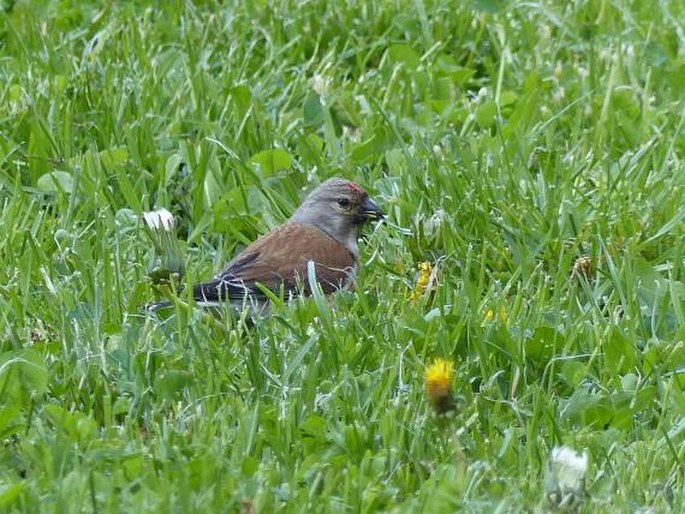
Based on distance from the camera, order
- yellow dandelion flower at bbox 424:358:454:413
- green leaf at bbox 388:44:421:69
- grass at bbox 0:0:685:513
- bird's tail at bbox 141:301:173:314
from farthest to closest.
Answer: green leaf at bbox 388:44:421:69
bird's tail at bbox 141:301:173:314
grass at bbox 0:0:685:513
yellow dandelion flower at bbox 424:358:454:413

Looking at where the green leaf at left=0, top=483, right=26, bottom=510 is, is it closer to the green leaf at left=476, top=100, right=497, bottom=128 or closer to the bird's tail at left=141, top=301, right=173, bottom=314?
the bird's tail at left=141, top=301, right=173, bottom=314

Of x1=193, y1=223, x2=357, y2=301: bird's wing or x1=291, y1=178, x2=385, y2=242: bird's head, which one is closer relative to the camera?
x1=193, y1=223, x2=357, y2=301: bird's wing

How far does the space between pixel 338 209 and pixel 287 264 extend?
31 centimetres

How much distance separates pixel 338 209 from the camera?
5500 millimetres

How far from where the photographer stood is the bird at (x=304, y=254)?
4984mm

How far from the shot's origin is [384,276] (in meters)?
5.26

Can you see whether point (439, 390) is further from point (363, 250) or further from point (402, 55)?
point (402, 55)

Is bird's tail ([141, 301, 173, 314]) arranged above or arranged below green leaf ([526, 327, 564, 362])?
above

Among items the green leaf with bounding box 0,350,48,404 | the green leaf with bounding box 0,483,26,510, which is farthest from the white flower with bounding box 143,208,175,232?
the green leaf with bounding box 0,483,26,510

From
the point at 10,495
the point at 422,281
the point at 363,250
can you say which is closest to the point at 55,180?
Answer: the point at 363,250

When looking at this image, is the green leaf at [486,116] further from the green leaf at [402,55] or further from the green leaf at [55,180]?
the green leaf at [55,180]

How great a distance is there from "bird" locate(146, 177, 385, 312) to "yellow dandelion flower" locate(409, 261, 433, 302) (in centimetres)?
25

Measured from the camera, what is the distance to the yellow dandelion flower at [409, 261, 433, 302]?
4.97 meters

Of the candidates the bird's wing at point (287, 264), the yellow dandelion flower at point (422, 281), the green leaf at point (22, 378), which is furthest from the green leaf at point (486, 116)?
the green leaf at point (22, 378)
